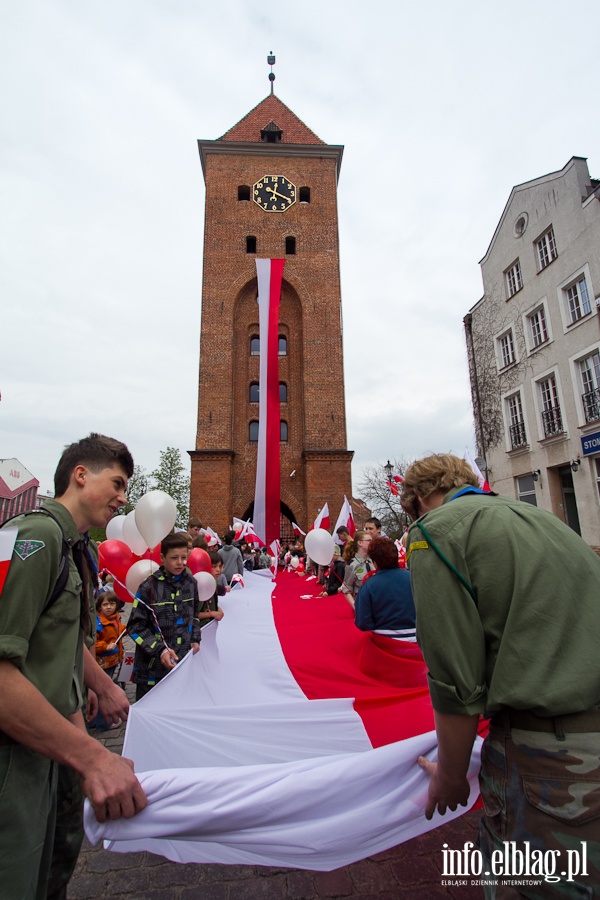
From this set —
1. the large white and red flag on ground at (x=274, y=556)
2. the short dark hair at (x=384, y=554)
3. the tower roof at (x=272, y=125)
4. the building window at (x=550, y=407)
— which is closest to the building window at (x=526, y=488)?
the building window at (x=550, y=407)

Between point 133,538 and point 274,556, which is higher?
point 133,538

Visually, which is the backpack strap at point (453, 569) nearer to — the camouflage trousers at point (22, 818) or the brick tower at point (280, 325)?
the camouflage trousers at point (22, 818)

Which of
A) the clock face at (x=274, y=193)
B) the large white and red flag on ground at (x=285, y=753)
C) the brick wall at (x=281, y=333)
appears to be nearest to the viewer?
the large white and red flag on ground at (x=285, y=753)

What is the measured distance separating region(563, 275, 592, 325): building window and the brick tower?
10868 millimetres

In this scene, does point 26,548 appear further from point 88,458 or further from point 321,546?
point 321,546

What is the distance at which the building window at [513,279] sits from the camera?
19.1 meters

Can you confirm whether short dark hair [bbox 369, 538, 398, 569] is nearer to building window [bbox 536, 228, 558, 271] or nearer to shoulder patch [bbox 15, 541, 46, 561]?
shoulder patch [bbox 15, 541, 46, 561]

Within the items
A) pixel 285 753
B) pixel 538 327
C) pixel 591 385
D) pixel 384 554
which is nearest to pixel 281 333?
pixel 538 327

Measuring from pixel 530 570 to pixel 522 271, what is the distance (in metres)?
20.5

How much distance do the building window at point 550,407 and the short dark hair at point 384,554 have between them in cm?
1390

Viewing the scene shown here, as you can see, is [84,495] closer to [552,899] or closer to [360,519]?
[552,899]

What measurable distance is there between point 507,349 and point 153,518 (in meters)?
18.6

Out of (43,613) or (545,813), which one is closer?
(545,813)

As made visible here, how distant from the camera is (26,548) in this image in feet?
4.82
